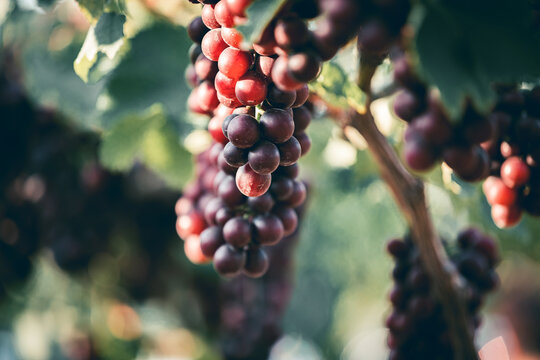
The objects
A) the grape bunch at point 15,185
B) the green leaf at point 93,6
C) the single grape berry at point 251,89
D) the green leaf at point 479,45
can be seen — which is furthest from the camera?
the grape bunch at point 15,185

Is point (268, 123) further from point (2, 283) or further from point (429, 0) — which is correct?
point (2, 283)

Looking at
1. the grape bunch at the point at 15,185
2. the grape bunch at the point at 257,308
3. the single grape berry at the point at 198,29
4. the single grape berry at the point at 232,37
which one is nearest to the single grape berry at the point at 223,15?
the single grape berry at the point at 232,37

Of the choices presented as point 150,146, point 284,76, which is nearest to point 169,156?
point 150,146

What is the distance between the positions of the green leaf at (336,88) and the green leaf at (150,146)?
0.46 m

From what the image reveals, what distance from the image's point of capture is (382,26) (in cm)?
42

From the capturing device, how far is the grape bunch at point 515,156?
0.60 m

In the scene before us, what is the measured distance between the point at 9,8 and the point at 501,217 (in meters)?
1.04

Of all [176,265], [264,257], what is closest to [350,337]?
[176,265]

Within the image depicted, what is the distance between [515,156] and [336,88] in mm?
260

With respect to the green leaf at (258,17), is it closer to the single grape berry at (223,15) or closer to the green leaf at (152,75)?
the single grape berry at (223,15)

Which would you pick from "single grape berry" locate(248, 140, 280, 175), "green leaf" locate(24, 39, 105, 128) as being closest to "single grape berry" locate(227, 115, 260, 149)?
"single grape berry" locate(248, 140, 280, 175)

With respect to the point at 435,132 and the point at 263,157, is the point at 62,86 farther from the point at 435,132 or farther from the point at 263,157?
the point at 435,132

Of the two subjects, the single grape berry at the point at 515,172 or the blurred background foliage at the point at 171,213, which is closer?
the single grape berry at the point at 515,172

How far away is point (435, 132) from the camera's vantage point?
0.45 metres
